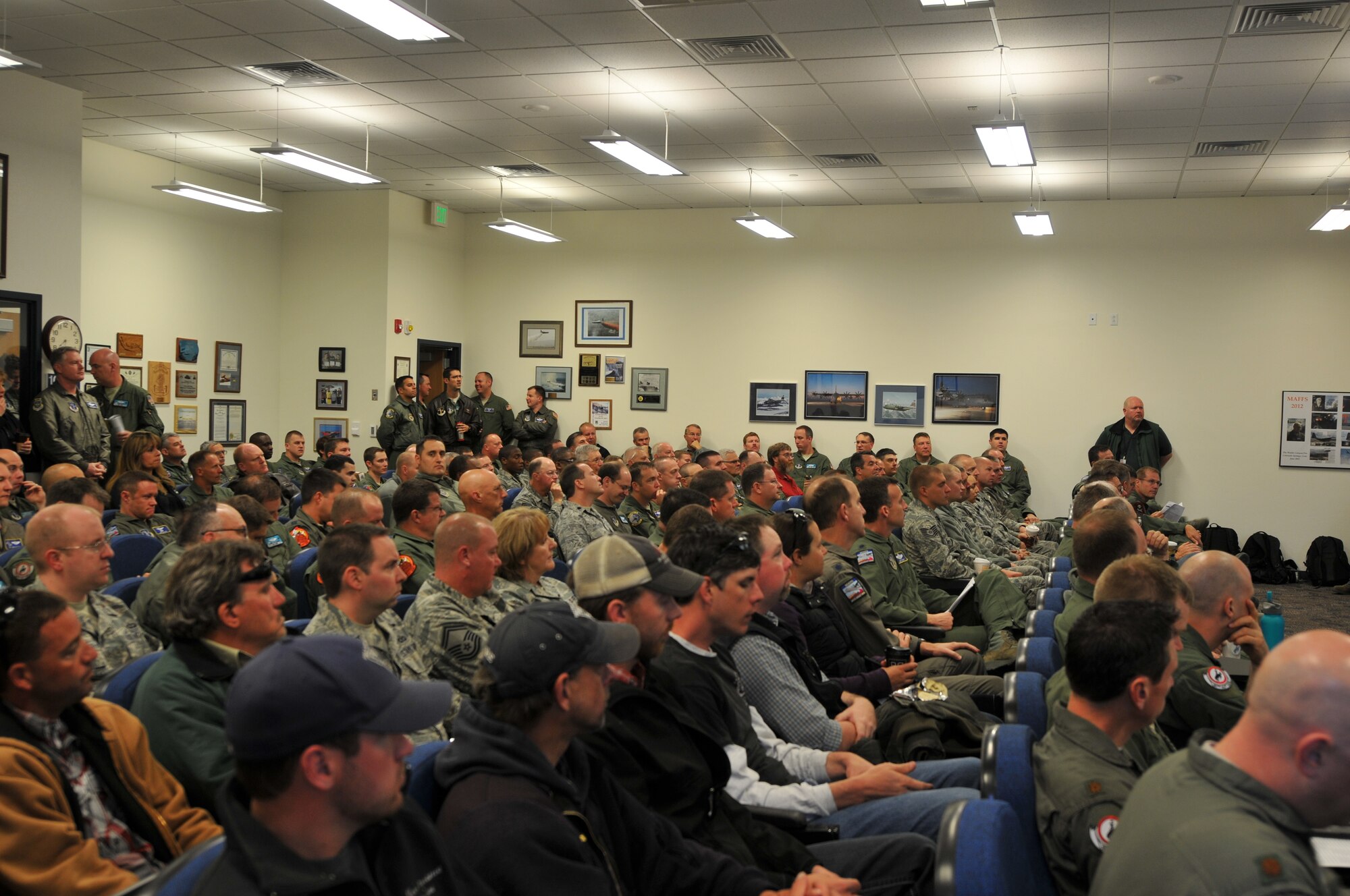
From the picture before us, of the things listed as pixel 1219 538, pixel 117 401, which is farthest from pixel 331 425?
pixel 1219 538

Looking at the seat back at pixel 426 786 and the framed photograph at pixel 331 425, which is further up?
the framed photograph at pixel 331 425

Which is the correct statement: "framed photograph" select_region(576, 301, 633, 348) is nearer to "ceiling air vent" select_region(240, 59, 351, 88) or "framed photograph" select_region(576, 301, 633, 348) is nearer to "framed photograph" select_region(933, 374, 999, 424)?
"framed photograph" select_region(933, 374, 999, 424)

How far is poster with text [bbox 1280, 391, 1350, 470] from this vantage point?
11383 millimetres

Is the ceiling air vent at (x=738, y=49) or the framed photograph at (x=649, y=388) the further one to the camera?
the framed photograph at (x=649, y=388)

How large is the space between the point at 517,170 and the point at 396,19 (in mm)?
5923

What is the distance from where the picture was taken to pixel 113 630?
137 inches

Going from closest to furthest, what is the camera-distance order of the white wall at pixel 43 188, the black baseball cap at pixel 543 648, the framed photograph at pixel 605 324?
the black baseball cap at pixel 543 648, the white wall at pixel 43 188, the framed photograph at pixel 605 324

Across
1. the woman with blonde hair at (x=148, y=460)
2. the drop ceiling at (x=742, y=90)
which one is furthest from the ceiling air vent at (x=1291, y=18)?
the woman with blonde hair at (x=148, y=460)

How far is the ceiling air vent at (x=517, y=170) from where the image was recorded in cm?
1096

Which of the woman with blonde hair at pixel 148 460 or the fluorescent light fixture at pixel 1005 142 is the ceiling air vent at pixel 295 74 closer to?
the woman with blonde hair at pixel 148 460

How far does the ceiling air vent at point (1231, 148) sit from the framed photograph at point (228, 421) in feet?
33.2

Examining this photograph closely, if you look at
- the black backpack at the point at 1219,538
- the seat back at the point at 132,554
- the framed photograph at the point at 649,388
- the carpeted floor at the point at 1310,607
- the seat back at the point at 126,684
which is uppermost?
the framed photograph at the point at 649,388

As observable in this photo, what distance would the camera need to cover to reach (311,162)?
325 inches

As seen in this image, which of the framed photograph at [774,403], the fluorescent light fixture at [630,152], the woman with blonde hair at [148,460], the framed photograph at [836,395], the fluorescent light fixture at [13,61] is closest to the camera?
the fluorescent light fixture at [13,61]
